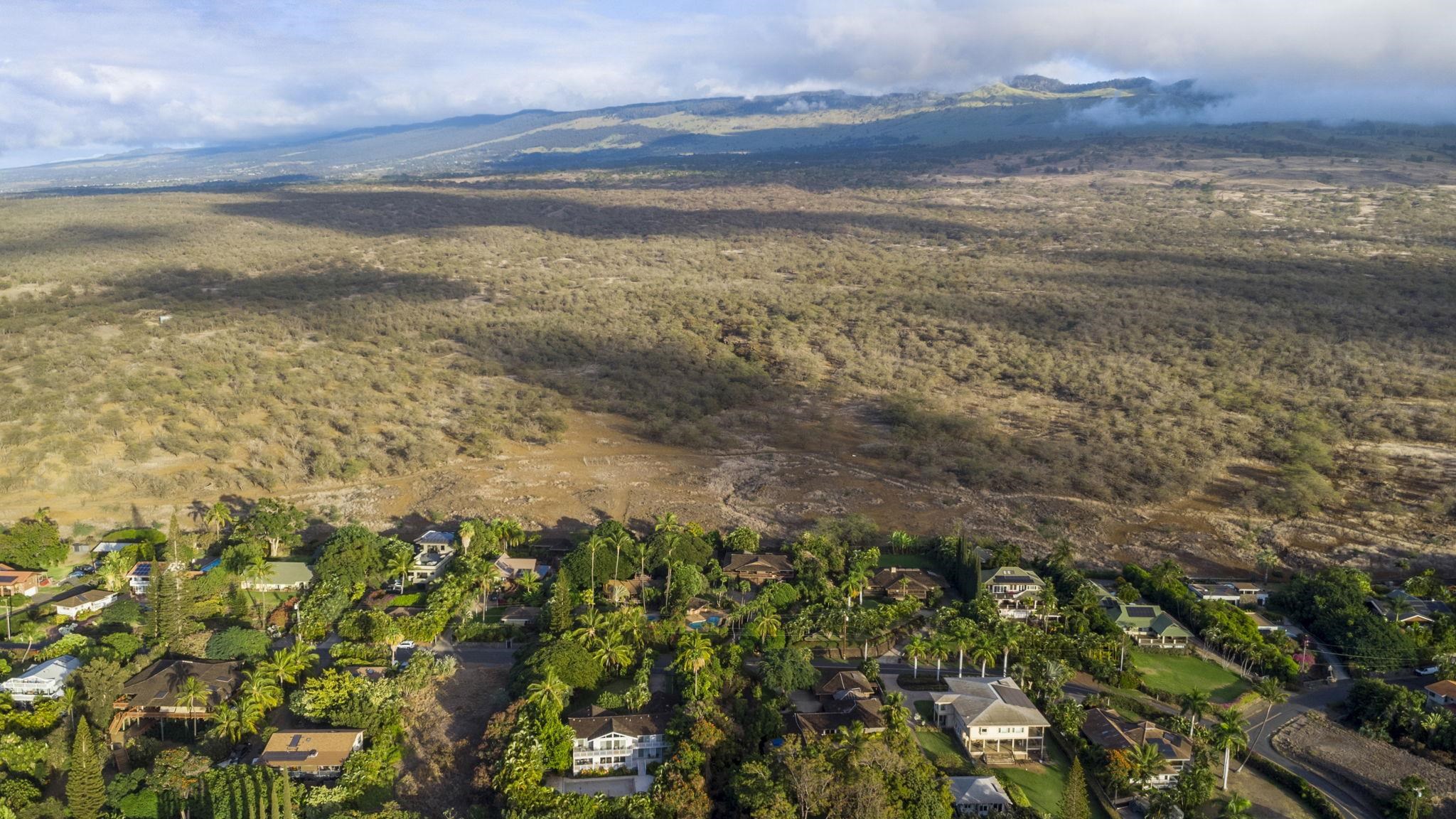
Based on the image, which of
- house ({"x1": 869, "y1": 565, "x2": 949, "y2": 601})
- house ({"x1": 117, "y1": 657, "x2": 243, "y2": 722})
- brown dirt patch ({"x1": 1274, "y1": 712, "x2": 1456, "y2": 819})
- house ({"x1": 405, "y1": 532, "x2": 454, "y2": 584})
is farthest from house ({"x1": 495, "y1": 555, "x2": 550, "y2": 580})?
brown dirt patch ({"x1": 1274, "y1": 712, "x2": 1456, "y2": 819})

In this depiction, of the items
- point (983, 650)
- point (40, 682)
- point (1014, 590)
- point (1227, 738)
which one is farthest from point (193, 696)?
point (1227, 738)

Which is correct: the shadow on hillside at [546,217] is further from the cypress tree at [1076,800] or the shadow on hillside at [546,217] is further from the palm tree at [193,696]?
the cypress tree at [1076,800]

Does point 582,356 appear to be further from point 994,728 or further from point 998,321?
point 994,728

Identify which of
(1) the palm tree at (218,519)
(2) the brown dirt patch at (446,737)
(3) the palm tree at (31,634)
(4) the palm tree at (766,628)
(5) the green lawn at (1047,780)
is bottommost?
(5) the green lawn at (1047,780)

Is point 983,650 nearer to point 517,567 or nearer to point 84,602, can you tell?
point 517,567

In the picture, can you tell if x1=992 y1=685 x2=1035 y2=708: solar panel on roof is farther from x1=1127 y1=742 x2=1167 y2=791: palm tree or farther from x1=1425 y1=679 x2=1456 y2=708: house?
x1=1425 y1=679 x2=1456 y2=708: house

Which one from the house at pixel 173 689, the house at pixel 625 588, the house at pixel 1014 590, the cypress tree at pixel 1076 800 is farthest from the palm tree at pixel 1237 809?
the house at pixel 173 689
